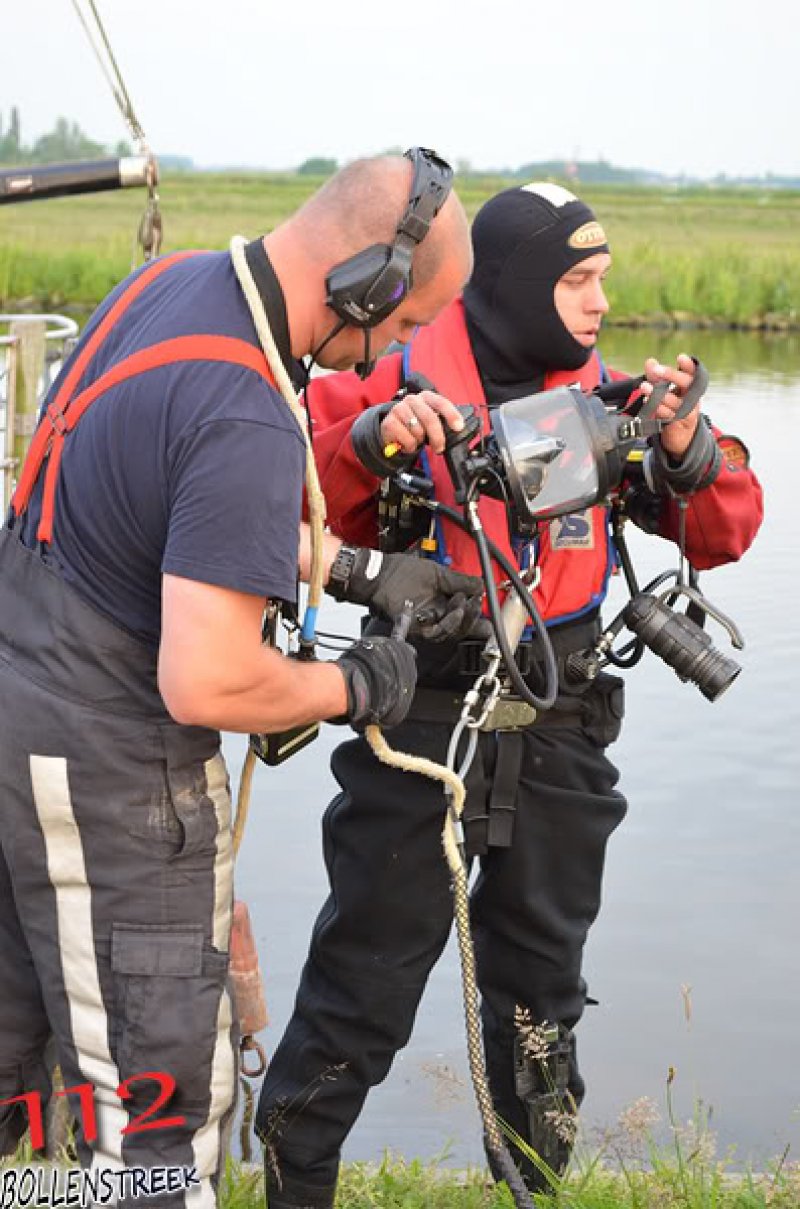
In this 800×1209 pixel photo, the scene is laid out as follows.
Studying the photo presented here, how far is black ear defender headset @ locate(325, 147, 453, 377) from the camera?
2.86m

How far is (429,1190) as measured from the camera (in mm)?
4031

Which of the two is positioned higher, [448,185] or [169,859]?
[448,185]

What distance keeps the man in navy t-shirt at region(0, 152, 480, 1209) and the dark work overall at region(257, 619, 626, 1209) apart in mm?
680

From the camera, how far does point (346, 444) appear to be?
3682 mm

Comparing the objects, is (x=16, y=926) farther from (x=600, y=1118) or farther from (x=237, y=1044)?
(x=600, y=1118)

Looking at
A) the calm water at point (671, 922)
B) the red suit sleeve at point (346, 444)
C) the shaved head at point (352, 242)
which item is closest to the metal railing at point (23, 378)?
the calm water at point (671, 922)

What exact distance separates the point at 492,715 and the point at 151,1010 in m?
1.06

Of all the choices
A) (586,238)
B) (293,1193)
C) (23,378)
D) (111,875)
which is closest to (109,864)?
(111,875)

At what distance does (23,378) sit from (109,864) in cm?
555

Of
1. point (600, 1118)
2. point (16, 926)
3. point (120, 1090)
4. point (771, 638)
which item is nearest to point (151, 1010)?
point (120, 1090)

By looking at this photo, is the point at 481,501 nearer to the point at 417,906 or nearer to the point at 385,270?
the point at 417,906

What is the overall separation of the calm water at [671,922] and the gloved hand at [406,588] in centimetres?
100

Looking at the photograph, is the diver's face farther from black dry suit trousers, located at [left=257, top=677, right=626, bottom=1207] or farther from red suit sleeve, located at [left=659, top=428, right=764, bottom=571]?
black dry suit trousers, located at [left=257, top=677, right=626, bottom=1207]

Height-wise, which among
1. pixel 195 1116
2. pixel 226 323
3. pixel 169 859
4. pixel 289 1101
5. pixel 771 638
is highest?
pixel 226 323
